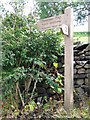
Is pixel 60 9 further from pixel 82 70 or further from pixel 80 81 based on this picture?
pixel 80 81

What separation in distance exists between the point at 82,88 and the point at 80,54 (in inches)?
13.5

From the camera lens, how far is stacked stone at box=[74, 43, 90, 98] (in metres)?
2.19

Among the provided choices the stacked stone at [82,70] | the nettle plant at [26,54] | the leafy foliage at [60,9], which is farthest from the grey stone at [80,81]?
the leafy foliage at [60,9]

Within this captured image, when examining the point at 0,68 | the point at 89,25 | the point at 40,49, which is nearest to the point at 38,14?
the point at 40,49

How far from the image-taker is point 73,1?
2.10 meters

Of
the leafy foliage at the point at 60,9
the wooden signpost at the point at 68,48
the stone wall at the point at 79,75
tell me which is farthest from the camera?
the stone wall at the point at 79,75

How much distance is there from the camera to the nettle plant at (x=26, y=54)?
1992mm

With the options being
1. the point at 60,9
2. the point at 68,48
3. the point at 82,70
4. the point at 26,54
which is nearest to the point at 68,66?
the point at 68,48

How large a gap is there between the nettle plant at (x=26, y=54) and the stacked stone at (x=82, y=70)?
18cm

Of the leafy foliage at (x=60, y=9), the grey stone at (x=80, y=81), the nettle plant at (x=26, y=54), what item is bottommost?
the grey stone at (x=80, y=81)

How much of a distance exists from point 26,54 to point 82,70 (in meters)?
0.58

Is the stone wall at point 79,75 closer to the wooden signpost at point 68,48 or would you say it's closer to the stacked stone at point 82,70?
the stacked stone at point 82,70

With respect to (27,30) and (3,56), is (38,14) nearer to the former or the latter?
(27,30)

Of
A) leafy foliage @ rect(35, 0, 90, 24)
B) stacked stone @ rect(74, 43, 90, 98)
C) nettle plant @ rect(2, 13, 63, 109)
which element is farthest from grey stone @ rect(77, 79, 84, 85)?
leafy foliage @ rect(35, 0, 90, 24)
